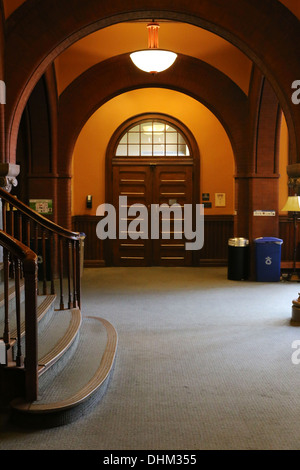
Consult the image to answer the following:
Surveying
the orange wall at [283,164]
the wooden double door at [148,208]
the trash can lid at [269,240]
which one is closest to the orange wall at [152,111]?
the wooden double door at [148,208]

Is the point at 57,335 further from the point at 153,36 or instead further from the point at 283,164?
the point at 283,164

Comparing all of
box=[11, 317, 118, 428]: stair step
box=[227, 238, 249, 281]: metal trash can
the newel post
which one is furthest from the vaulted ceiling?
the newel post

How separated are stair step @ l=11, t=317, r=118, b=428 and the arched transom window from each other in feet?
23.9

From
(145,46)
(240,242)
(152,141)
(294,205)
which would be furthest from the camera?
(152,141)

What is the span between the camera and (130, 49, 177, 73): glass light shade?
803 cm

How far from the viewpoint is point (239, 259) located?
9.82 metres

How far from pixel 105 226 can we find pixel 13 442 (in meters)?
8.72

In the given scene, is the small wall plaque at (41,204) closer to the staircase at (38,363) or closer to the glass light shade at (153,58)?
the glass light shade at (153,58)

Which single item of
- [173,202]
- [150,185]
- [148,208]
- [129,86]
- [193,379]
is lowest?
[193,379]

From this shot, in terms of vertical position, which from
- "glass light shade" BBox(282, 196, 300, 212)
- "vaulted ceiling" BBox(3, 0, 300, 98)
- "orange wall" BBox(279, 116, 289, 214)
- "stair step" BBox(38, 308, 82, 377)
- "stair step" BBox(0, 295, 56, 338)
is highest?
"vaulted ceiling" BBox(3, 0, 300, 98)

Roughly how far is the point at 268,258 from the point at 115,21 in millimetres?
4878

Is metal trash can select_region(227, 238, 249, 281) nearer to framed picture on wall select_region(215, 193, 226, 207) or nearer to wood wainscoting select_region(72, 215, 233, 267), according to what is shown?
wood wainscoting select_region(72, 215, 233, 267)

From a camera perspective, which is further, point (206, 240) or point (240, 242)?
point (206, 240)

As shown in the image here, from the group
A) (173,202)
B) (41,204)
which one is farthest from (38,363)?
(173,202)
